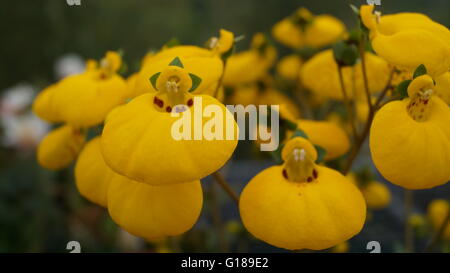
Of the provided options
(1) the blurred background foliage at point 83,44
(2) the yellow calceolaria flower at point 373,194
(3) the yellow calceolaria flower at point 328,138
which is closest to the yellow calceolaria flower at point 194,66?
(3) the yellow calceolaria flower at point 328,138

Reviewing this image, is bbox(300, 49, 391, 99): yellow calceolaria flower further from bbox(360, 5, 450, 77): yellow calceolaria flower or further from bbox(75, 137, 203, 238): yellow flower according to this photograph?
bbox(75, 137, 203, 238): yellow flower

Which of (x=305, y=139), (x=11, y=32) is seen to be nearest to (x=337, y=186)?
(x=305, y=139)

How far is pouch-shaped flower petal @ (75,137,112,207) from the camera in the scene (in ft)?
1.29

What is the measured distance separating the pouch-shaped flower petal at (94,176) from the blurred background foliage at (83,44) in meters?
0.60

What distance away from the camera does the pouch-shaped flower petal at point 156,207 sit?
1.14ft

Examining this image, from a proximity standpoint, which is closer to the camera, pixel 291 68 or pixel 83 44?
pixel 291 68

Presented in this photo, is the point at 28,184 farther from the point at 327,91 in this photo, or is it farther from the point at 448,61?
the point at 448,61

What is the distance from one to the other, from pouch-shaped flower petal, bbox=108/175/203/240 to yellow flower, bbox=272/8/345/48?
0.42 meters

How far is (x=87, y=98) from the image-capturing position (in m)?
0.43

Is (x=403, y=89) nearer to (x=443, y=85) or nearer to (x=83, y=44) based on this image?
(x=443, y=85)

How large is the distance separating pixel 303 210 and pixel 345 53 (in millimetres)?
167

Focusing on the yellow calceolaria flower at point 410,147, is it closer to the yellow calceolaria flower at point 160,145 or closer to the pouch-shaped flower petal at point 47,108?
the yellow calceolaria flower at point 160,145

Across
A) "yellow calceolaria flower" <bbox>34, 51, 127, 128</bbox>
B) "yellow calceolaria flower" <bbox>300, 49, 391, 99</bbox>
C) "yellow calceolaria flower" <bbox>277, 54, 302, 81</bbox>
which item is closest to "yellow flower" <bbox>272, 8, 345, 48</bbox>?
"yellow calceolaria flower" <bbox>277, 54, 302, 81</bbox>

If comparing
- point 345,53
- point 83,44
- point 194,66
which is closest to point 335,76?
point 345,53
